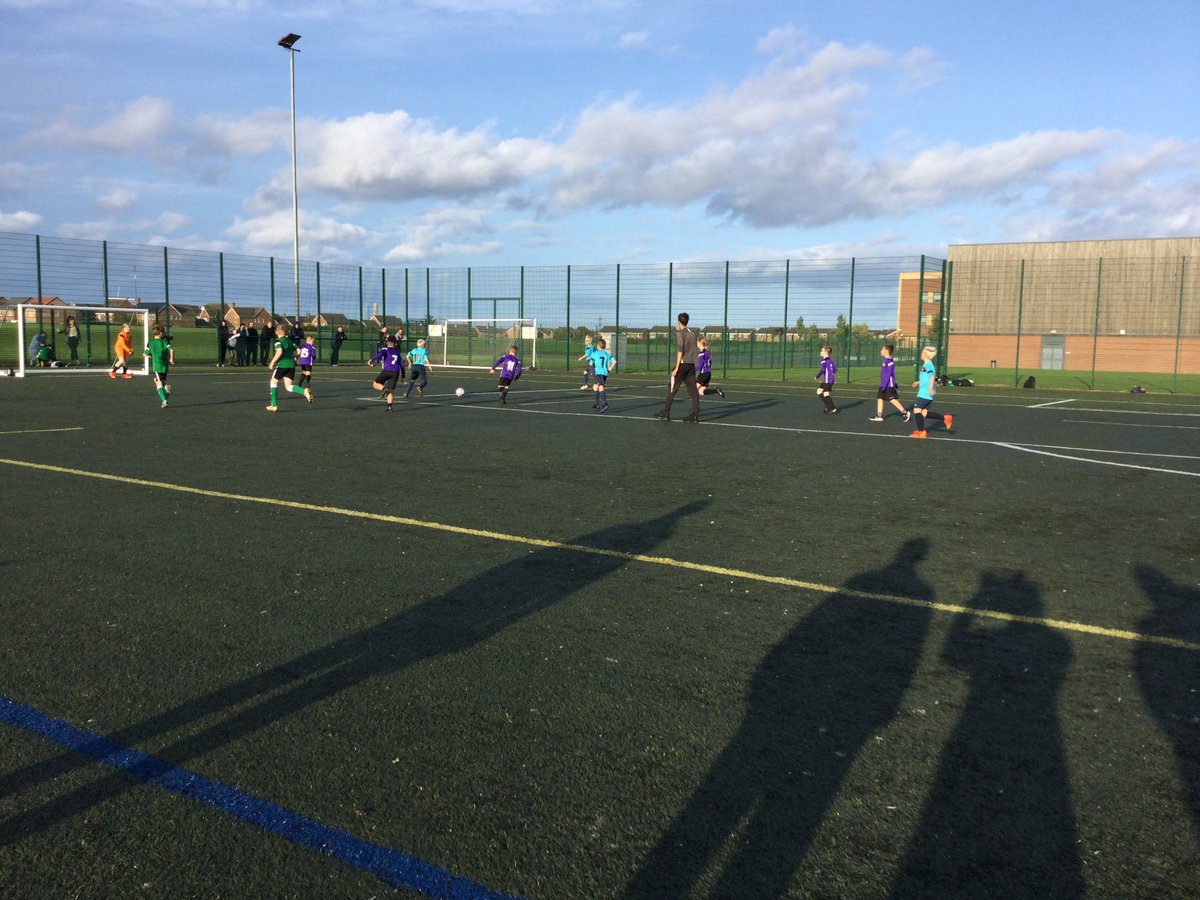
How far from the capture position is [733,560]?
6.81 m

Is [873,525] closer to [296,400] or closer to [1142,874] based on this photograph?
[1142,874]

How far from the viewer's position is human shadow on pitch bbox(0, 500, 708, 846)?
3357mm

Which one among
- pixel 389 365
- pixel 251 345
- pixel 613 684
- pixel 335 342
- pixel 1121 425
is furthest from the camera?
pixel 335 342

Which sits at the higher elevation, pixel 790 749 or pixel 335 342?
pixel 335 342

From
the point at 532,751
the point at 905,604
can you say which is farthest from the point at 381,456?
the point at 532,751

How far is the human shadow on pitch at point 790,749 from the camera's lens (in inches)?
115

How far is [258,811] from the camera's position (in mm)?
3195

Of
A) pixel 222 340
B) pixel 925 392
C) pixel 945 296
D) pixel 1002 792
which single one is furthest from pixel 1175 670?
pixel 222 340

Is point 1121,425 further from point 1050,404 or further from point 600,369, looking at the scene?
point 600,369

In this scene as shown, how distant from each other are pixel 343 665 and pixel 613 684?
1.33 metres

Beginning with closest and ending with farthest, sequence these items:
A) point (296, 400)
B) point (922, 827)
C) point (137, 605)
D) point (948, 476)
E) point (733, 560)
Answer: point (922, 827), point (137, 605), point (733, 560), point (948, 476), point (296, 400)

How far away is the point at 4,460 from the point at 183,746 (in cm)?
939

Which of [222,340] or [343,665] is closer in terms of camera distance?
[343,665]

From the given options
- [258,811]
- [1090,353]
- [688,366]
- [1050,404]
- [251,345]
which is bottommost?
[258,811]
